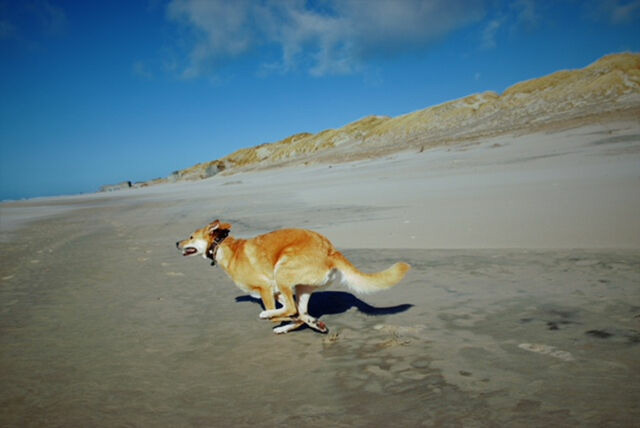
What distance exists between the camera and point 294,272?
372 centimetres

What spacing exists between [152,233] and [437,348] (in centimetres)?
893

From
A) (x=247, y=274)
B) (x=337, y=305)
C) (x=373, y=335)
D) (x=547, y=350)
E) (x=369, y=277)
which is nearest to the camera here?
(x=547, y=350)

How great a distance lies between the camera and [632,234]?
555cm

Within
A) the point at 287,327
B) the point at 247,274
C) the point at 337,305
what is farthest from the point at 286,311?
the point at 337,305

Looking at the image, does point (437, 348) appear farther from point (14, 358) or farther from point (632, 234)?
point (632, 234)

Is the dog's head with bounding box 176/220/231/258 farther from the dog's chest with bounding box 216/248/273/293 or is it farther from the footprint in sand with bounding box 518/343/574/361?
the footprint in sand with bounding box 518/343/574/361

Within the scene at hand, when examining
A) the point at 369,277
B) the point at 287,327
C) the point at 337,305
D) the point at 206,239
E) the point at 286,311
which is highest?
the point at 206,239

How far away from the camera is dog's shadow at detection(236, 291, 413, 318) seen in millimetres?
4014

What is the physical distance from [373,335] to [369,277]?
0.56 m

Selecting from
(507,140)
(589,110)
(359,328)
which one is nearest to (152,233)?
(359,328)

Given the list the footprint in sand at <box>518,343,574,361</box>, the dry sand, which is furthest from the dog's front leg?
the footprint in sand at <box>518,343,574,361</box>

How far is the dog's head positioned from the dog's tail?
1.58 metres

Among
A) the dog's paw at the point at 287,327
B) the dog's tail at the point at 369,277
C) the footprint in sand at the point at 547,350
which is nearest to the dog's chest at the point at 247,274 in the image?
the dog's paw at the point at 287,327

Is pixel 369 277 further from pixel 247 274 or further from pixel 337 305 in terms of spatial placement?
pixel 247 274
